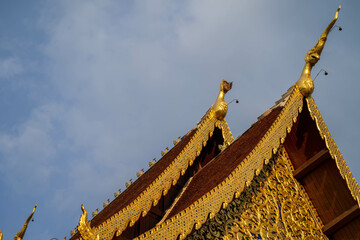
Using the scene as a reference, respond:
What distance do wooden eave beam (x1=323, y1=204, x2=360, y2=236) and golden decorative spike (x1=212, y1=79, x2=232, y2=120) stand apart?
171cm

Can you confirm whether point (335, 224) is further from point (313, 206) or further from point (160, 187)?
point (160, 187)

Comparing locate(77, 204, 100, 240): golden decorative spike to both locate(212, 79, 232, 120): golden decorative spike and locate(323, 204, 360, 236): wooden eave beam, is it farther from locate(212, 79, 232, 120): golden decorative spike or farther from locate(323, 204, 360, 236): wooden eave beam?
locate(323, 204, 360, 236): wooden eave beam

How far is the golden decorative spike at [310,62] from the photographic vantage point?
6426 millimetres

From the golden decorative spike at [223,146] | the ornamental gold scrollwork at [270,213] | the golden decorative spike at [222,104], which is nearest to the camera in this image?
the ornamental gold scrollwork at [270,213]

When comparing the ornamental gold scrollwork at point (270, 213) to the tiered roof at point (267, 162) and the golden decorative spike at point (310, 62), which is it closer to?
the tiered roof at point (267, 162)

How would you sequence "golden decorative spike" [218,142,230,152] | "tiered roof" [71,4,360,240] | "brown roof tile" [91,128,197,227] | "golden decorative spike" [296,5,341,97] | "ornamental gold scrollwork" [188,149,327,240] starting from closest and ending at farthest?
"ornamental gold scrollwork" [188,149,327,240] → "tiered roof" [71,4,360,240] → "brown roof tile" [91,128,197,227] → "golden decorative spike" [296,5,341,97] → "golden decorative spike" [218,142,230,152]

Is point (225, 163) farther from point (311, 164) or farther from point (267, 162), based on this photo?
point (311, 164)

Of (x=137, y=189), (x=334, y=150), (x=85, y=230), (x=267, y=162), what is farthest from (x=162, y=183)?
(x=334, y=150)

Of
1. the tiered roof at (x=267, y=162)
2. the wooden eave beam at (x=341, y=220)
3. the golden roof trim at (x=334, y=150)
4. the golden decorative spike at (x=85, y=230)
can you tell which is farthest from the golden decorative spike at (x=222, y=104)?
the golden decorative spike at (x=85, y=230)

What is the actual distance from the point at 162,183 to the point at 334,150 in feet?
6.11

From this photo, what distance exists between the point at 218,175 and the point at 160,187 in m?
0.60

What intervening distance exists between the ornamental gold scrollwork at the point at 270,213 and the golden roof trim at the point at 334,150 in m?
0.53

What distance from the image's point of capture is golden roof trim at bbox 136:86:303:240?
199 inches

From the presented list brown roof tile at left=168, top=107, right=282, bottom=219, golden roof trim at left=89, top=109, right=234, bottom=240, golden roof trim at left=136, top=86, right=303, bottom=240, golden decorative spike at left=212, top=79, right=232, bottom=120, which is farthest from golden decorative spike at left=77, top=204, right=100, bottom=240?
golden decorative spike at left=212, top=79, right=232, bottom=120
